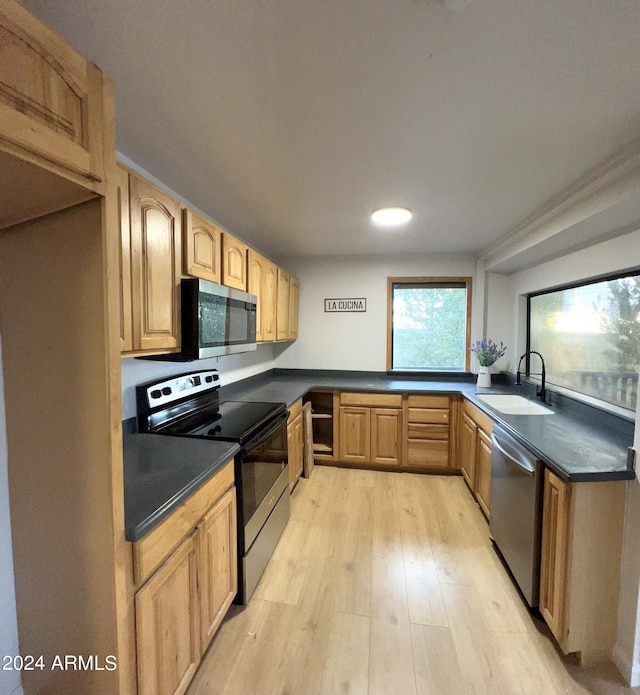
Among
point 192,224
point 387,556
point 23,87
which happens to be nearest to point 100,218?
point 23,87

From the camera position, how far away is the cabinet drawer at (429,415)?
309cm

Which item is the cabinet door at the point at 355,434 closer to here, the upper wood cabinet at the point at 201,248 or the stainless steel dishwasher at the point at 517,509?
the stainless steel dishwasher at the point at 517,509

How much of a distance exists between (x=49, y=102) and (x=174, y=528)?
1277 mm

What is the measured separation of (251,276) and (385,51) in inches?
66.0

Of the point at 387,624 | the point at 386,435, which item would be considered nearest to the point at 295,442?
the point at 386,435

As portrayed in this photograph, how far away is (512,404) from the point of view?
273 centimetres

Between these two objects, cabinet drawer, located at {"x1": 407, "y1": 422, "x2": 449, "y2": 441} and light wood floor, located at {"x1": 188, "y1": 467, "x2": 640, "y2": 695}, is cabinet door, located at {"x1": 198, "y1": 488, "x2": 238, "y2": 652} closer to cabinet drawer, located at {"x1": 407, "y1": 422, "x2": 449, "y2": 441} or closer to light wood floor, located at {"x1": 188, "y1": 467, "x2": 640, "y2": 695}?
light wood floor, located at {"x1": 188, "y1": 467, "x2": 640, "y2": 695}

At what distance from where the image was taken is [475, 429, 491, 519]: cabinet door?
7.46 ft

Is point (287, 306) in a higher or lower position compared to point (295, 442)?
higher

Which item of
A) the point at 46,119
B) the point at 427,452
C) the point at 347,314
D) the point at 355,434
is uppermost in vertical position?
the point at 46,119

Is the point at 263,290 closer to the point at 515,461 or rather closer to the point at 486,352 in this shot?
the point at 515,461

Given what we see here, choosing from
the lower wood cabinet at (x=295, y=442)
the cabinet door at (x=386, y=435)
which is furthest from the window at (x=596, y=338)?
the lower wood cabinet at (x=295, y=442)

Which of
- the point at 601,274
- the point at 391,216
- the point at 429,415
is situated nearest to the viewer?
the point at 601,274

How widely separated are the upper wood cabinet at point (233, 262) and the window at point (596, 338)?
2.50 metres
